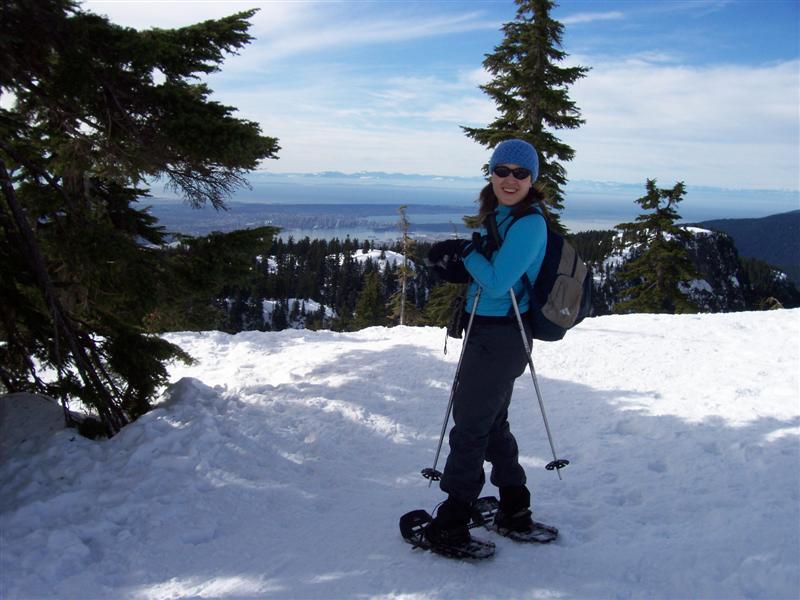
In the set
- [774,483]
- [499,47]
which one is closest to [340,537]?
[774,483]

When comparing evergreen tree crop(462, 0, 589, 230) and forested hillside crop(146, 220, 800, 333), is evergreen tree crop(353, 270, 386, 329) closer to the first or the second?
forested hillside crop(146, 220, 800, 333)

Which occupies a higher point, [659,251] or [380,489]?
[659,251]

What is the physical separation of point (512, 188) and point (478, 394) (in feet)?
4.98

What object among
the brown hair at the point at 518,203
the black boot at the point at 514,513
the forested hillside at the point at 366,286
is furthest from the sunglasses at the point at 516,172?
the forested hillside at the point at 366,286

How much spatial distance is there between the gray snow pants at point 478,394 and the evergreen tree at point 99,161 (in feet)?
10.3

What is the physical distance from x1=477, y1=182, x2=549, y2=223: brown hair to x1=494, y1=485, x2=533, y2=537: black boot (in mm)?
2216

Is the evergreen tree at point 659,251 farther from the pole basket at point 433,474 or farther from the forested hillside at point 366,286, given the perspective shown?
the pole basket at point 433,474

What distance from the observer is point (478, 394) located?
3615mm

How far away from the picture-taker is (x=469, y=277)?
3910 mm

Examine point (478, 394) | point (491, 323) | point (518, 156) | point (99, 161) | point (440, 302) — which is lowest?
point (440, 302)

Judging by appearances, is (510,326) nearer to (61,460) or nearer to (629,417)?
(629,417)

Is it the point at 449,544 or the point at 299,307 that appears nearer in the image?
the point at 449,544

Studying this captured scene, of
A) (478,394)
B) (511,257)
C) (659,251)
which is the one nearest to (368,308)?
(659,251)

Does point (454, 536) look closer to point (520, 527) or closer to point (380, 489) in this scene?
point (520, 527)
